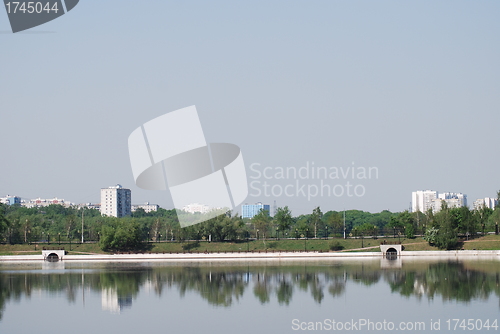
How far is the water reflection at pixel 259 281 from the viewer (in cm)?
2536

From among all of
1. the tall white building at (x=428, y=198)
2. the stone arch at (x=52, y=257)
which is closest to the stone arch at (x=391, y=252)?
the stone arch at (x=52, y=257)

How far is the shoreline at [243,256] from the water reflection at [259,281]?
392 inches

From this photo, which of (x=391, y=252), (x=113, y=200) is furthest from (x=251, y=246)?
(x=113, y=200)

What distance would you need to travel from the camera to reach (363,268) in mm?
37250

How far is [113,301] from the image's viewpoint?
81.1 ft

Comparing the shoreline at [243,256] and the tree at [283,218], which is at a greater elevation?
the tree at [283,218]

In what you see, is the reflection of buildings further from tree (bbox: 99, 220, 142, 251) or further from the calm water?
tree (bbox: 99, 220, 142, 251)

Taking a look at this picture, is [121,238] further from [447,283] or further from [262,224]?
[447,283]

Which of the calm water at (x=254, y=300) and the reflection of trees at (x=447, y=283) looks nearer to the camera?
the calm water at (x=254, y=300)

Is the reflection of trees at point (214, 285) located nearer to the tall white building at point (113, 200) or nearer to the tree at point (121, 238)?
the tree at point (121, 238)
